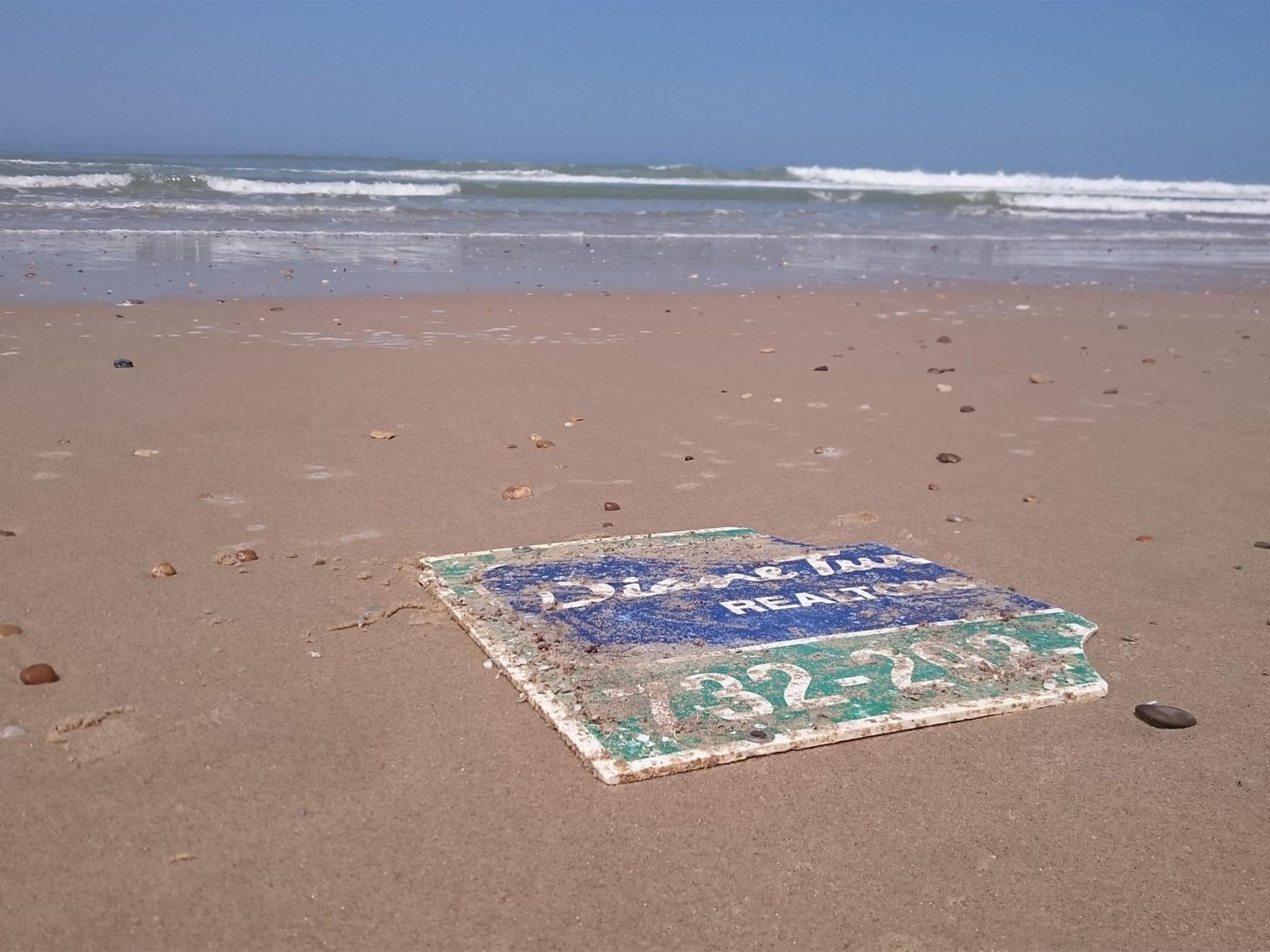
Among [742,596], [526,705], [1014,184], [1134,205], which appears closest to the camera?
[526,705]

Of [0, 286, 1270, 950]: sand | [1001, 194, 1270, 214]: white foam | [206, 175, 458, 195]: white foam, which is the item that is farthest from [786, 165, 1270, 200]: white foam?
[0, 286, 1270, 950]: sand

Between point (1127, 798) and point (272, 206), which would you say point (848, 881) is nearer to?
point (1127, 798)

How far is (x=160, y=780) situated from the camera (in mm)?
2189

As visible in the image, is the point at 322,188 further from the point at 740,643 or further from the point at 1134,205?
the point at 740,643

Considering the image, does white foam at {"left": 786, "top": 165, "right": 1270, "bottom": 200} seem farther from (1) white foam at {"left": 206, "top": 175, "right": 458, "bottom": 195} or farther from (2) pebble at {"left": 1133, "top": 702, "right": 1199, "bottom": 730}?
(2) pebble at {"left": 1133, "top": 702, "right": 1199, "bottom": 730}

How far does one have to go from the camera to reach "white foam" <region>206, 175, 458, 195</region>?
22.4 m

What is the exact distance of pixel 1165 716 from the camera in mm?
2562

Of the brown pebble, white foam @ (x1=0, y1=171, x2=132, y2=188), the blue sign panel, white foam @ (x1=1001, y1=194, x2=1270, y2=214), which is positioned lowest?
white foam @ (x1=0, y1=171, x2=132, y2=188)

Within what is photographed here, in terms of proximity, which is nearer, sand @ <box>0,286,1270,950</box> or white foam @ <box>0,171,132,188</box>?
sand @ <box>0,286,1270,950</box>

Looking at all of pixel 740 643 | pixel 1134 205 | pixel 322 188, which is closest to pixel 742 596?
pixel 740 643

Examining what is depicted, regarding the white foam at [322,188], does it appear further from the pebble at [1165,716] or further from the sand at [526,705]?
the pebble at [1165,716]

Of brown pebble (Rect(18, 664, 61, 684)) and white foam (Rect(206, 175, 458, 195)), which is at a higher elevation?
brown pebble (Rect(18, 664, 61, 684))

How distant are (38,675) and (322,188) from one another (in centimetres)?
2324

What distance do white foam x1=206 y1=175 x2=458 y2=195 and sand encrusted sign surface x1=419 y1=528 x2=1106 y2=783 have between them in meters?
20.3
